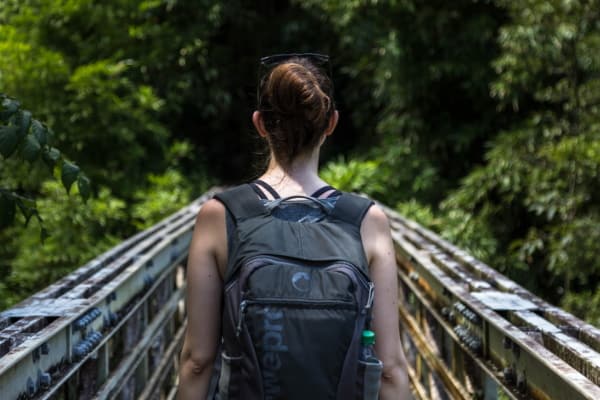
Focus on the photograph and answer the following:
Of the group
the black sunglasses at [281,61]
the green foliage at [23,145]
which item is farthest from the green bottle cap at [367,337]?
the green foliage at [23,145]

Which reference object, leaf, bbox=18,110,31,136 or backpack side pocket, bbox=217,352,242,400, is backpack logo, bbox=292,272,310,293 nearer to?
backpack side pocket, bbox=217,352,242,400

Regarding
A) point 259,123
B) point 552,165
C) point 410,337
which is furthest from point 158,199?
point 259,123

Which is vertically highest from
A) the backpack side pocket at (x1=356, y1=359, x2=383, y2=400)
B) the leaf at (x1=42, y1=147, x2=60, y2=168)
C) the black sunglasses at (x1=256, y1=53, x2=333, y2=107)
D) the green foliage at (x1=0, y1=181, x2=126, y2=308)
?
the black sunglasses at (x1=256, y1=53, x2=333, y2=107)

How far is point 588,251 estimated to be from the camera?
740 cm

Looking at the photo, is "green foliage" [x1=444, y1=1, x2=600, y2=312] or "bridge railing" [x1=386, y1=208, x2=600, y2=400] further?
"green foliage" [x1=444, y1=1, x2=600, y2=312]

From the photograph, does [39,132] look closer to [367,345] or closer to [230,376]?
[230,376]

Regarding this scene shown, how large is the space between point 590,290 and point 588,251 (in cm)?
60

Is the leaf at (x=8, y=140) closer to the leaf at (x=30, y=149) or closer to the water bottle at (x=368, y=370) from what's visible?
the leaf at (x=30, y=149)

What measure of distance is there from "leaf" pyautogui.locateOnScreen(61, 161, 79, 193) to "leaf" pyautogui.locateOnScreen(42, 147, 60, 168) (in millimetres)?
69

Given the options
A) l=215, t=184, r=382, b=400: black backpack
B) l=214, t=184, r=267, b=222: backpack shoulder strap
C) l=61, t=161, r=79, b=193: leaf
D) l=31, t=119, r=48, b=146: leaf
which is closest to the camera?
l=215, t=184, r=382, b=400: black backpack

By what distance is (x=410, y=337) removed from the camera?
4.97 m

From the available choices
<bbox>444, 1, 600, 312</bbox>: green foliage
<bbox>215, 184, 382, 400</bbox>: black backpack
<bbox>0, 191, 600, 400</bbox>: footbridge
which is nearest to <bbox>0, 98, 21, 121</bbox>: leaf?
<bbox>0, 191, 600, 400</bbox>: footbridge

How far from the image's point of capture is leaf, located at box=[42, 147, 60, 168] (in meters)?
2.71

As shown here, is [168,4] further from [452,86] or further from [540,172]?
[540,172]
